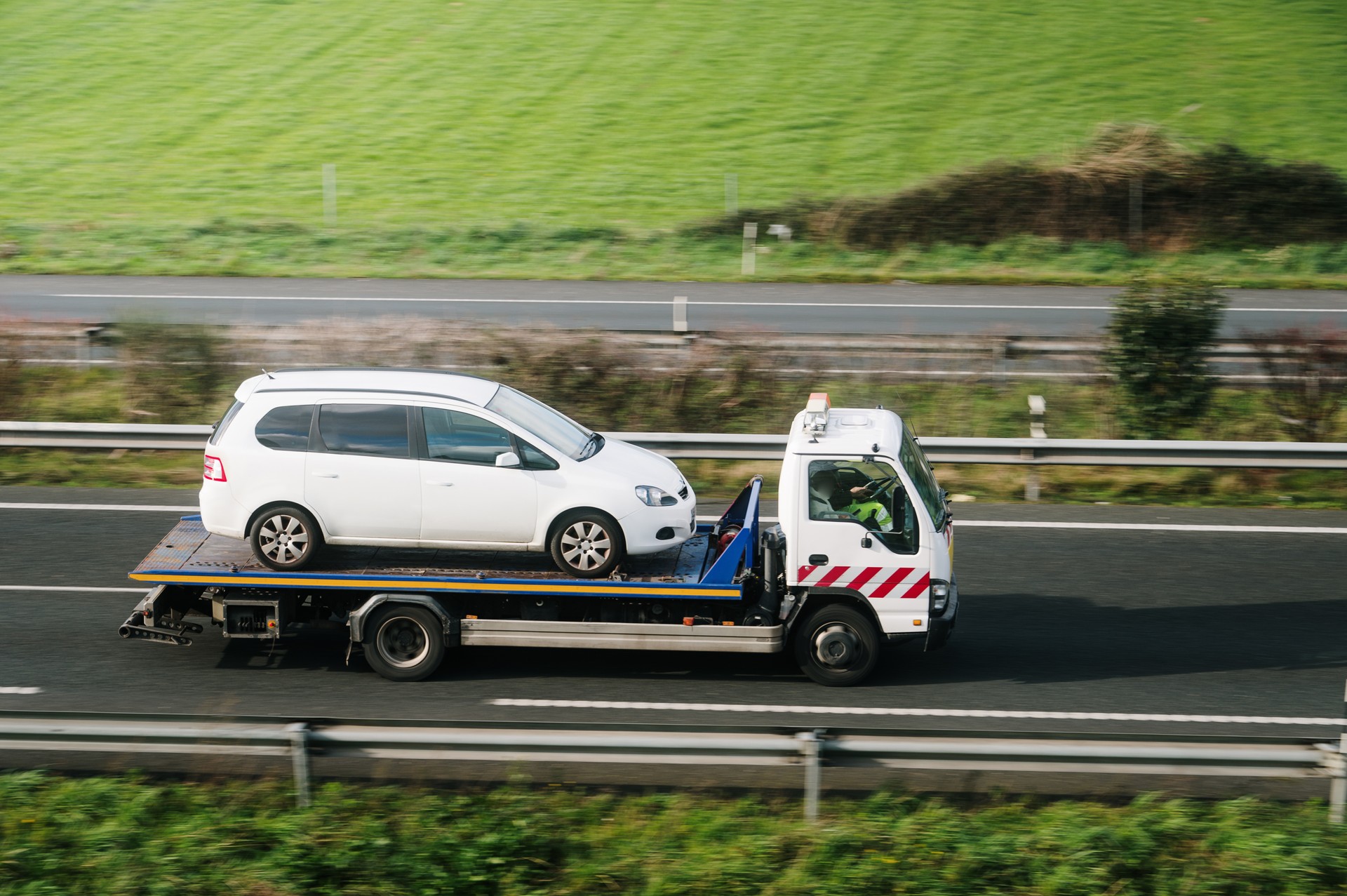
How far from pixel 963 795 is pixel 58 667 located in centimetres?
623

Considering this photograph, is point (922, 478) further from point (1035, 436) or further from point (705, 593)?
point (1035, 436)

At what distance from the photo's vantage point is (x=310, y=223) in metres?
27.3

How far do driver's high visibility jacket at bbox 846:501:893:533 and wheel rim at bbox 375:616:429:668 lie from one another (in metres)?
3.03

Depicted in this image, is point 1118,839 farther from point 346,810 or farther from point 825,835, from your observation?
point 346,810

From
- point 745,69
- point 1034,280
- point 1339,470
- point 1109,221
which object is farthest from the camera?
point 745,69

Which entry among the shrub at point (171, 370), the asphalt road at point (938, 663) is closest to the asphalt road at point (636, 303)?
the shrub at point (171, 370)

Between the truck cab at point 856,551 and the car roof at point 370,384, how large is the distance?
7.73 ft

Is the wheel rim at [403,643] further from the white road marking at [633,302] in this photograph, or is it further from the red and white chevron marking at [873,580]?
the white road marking at [633,302]

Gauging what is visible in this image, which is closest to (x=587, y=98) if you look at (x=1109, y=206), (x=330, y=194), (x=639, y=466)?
(x=330, y=194)

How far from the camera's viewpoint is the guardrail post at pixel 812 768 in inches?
255

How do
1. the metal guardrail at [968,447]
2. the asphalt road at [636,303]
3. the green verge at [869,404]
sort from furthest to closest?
1. the asphalt road at [636,303]
2. the green verge at [869,404]
3. the metal guardrail at [968,447]

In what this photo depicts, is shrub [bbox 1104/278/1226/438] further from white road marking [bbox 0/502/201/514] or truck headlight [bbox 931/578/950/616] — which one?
white road marking [bbox 0/502/201/514]

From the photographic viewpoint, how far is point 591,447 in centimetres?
946

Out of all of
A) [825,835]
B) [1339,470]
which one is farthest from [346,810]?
[1339,470]
